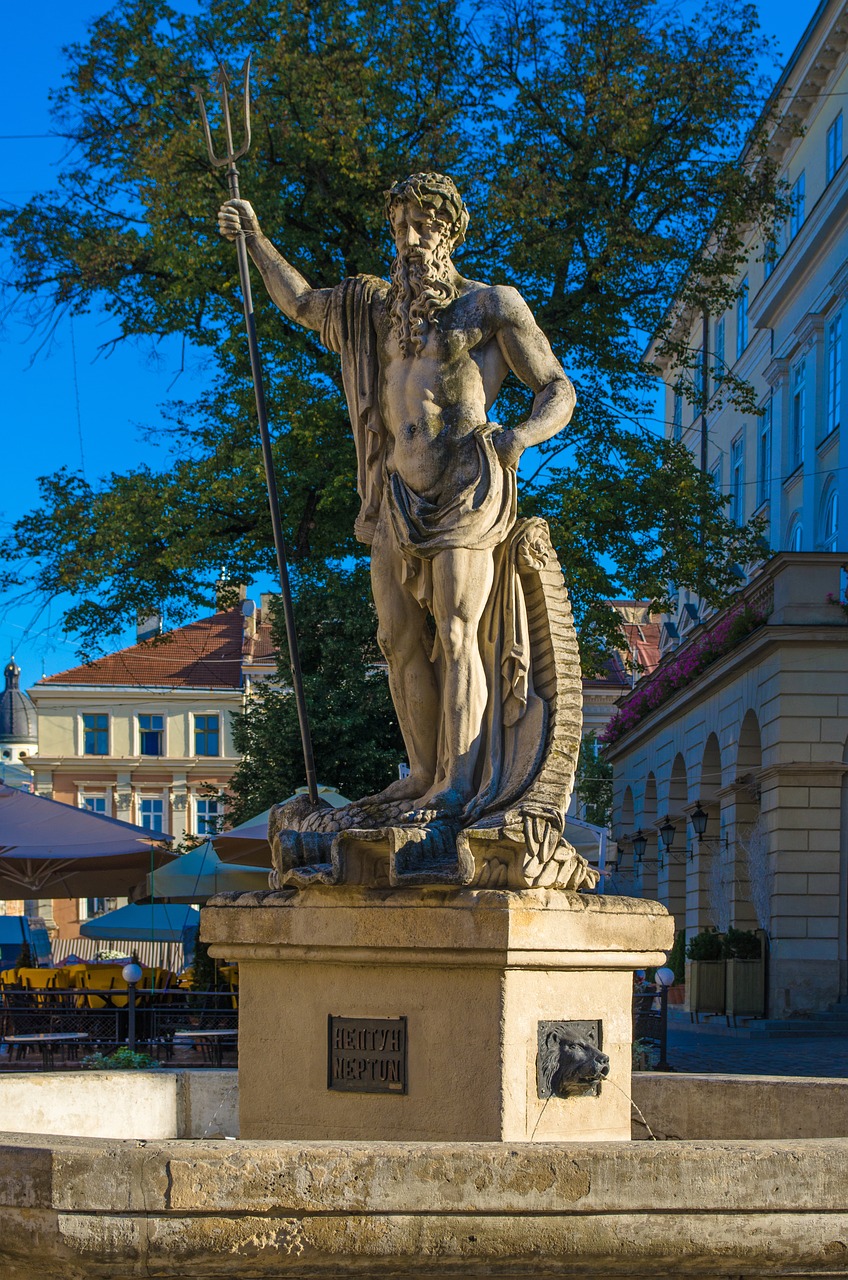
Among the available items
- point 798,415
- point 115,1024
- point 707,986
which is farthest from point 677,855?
point 115,1024

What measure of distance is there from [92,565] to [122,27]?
8213 millimetres

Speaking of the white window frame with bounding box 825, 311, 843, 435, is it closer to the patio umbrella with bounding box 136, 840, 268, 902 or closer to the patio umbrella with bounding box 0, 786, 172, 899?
the patio umbrella with bounding box 0, 786, 172, 899

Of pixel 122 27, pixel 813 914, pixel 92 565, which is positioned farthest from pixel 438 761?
pixel 122 27

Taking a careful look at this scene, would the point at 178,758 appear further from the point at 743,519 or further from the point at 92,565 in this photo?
the point at 92,565

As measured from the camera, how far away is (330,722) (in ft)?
86.1

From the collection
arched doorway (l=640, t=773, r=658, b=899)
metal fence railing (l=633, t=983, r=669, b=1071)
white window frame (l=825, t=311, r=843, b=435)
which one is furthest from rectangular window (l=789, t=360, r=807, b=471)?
metal fence railing (l=633, t=983, r=669, b=1071)

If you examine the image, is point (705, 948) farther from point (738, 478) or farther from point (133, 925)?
point (738, 478)

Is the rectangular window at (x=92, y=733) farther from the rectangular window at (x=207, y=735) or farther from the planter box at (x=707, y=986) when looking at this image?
the planter box at (x=707, y=986)

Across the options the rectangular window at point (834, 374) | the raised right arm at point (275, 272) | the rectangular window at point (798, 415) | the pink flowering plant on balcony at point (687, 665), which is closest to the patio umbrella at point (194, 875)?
the pink flowering plant on balcony at point (687, 665)

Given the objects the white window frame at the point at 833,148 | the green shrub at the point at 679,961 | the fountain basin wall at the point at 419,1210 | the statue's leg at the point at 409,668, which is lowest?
the green shrub at the point at 679,961

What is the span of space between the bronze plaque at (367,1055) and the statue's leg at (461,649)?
79 centimetres

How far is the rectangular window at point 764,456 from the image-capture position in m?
40.2

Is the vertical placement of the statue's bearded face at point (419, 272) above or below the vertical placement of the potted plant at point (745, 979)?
above

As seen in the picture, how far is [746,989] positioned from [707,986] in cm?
82
